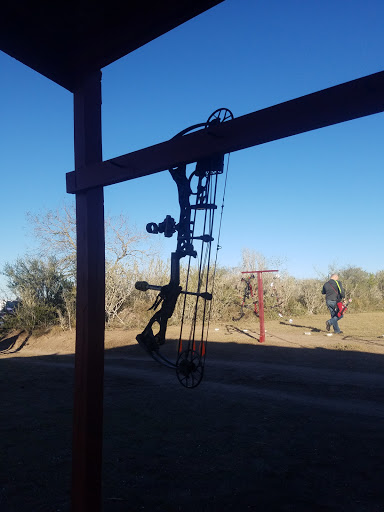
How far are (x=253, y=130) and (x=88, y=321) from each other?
1.53m

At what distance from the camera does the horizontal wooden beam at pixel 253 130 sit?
6.02ft

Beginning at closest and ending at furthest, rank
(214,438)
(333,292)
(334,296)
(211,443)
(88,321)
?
(88,321)
(211,443)
(214,438)
(334,296)
(333,292)

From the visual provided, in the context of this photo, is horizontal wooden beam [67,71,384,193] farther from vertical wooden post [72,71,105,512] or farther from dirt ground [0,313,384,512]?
dirt ground [0,313,384,512]

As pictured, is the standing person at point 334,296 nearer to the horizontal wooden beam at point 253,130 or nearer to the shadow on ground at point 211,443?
the shadow on ground at point 211,443

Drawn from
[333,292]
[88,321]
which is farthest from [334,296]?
[88,321]

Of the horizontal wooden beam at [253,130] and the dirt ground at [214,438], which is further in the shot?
the dirt ground at [214,438]

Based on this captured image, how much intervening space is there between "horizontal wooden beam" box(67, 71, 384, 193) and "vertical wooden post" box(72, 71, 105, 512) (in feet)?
0.60

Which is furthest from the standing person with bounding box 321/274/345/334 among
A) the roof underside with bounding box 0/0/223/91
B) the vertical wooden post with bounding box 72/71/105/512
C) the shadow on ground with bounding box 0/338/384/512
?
the roof underside with bounding box 0/0/223/91

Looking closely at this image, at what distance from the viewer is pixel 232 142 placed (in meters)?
2.16

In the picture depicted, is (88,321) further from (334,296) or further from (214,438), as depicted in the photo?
(334,296)

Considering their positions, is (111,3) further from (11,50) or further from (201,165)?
(201,165)

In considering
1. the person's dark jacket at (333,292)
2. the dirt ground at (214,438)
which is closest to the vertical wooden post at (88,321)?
the dirt ground at (214,438)

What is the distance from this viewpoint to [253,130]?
2.10 metres

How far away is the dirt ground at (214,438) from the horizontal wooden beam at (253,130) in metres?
2.38
